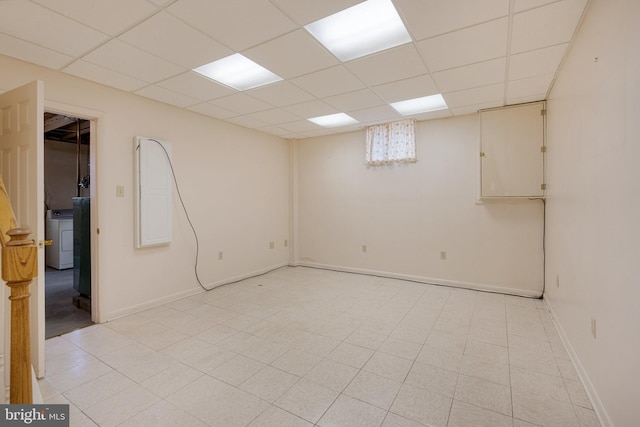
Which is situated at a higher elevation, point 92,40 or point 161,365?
point 92,40

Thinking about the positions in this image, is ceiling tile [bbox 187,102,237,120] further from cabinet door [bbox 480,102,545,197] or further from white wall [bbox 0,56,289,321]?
cabinet door [bbox 480,102,545,197]

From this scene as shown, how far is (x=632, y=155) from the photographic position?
55.2 inches

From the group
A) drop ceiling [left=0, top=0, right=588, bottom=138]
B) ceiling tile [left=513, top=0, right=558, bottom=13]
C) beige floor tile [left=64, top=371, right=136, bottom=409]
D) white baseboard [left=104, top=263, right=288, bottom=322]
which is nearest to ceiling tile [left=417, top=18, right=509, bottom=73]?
drop ceiling [left=0, top=0, right=588, bottom=138]

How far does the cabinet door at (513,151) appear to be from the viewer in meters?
3.72

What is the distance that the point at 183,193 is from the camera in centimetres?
393

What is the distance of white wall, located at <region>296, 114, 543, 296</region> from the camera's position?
399cm

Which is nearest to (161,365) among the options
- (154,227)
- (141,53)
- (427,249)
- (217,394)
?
(217,394)

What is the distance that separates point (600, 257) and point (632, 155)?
2.30ft

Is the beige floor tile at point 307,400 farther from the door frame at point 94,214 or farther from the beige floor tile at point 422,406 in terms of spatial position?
the door frame at point 94,214

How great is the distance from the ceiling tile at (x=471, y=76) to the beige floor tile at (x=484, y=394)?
267 cm

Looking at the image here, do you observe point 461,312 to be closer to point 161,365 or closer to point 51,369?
point 161,365

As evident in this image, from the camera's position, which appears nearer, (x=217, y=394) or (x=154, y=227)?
(x=217, y=394)

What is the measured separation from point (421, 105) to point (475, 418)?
3.45 metres

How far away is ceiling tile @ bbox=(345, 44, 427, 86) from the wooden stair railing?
2.55 meters
